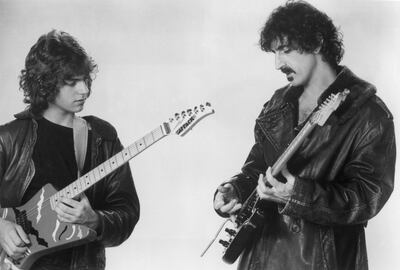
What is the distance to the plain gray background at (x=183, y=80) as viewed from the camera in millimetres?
2262

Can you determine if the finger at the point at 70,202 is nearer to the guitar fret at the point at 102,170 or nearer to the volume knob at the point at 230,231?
the guitar fret at the point at 102,170

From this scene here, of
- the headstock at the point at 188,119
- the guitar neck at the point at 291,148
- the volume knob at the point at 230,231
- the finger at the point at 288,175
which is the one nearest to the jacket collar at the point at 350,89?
the guitar neck at the point at 291,148

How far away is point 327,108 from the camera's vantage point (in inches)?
74.5

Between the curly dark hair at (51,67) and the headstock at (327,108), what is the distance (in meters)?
0.94

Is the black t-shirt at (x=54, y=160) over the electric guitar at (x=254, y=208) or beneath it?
over

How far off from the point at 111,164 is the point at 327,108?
771 millimetres

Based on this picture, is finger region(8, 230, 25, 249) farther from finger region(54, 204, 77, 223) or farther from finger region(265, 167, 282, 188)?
finger region(265, 167, 282, 188)

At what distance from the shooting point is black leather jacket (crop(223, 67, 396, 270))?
188cm

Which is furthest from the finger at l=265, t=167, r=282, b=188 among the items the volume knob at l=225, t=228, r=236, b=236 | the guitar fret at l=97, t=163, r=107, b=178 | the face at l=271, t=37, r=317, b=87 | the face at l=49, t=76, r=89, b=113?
the face at l=49, t=76, r=89, b=113

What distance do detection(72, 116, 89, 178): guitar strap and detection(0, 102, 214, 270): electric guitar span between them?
81 mm

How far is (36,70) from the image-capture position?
2391 millimetres

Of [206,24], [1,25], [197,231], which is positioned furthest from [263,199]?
[1,25]

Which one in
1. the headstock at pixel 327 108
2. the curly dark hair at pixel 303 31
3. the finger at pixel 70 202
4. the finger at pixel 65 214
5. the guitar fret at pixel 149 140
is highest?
the curly dark hair at pixel 303 31

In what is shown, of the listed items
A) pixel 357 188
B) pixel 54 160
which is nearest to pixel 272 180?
pixel 357 188
